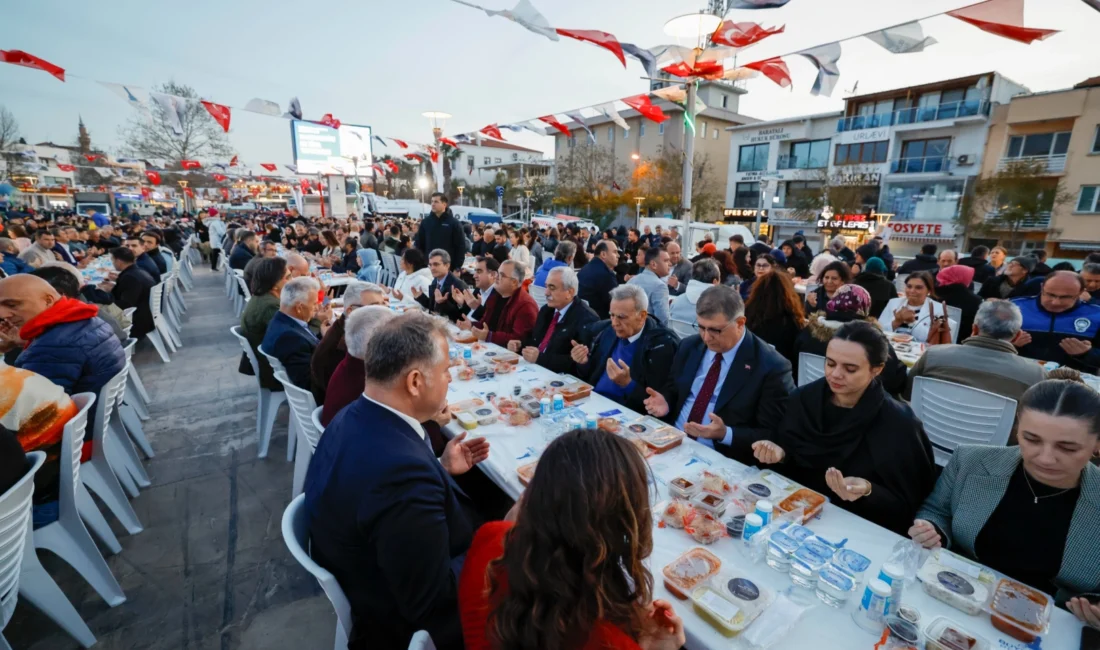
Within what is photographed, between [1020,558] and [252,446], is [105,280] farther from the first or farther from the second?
[1020,558]

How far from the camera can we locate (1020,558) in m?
1.77

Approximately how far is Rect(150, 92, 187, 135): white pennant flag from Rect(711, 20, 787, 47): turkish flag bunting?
1076cm

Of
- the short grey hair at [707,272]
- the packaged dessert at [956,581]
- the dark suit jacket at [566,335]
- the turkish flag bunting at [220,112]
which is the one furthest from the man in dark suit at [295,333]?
the turkish flag bunting at [220,112]

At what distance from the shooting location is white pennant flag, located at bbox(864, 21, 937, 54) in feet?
16.6

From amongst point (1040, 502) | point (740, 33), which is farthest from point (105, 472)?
point (740, 33)

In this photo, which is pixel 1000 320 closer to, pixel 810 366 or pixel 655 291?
pixel 810 366

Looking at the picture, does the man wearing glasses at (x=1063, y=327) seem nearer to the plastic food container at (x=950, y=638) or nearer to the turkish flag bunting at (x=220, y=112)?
the plastic food container at (x=950, y=638)

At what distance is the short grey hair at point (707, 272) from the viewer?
5789 millimetres

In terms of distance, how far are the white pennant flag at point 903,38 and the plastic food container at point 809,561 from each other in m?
5.92

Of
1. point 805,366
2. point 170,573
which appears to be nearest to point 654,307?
point 805,366

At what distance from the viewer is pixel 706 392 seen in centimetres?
310

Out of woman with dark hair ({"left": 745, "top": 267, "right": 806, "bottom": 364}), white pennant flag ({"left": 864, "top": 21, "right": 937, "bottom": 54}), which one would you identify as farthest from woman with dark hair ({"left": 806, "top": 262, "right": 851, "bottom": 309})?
white pennant flag ({"left": 864, "top": 21, "right": 937, "bottom": 54})

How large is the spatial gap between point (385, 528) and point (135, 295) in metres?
6.89

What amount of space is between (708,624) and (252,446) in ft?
15.0
